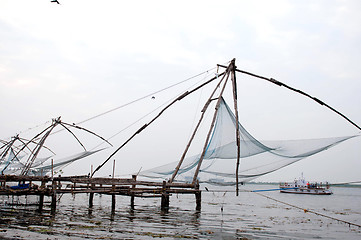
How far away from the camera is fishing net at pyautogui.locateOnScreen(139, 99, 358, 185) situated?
10430mm

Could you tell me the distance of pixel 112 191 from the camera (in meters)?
14.2

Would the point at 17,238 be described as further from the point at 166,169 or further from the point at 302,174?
the point at 302,174

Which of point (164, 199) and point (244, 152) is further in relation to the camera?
point (164, 199)

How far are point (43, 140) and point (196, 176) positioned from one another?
9.74 m

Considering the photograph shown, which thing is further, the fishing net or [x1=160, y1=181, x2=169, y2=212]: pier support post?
[x1=160, y1=181, x2=169, y2=212]: pier support post

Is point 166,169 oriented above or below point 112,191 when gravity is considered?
above

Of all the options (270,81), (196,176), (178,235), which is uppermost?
(270,81)

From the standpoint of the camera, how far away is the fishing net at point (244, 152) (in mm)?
10430

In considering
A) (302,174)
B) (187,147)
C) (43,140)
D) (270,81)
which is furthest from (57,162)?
(302,174)

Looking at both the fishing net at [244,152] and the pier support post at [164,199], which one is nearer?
the fishing net at [244,152]

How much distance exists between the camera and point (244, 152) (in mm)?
11180

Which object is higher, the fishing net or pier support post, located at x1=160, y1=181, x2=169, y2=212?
the fishing net

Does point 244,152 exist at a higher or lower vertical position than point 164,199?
higher

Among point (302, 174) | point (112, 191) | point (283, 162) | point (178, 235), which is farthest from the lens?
point (302, 174)
